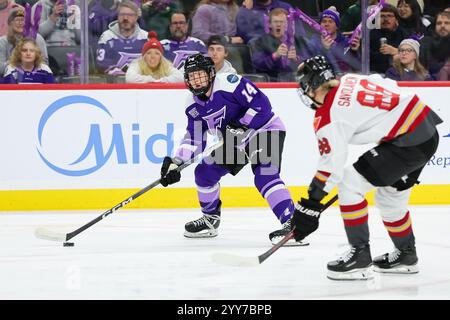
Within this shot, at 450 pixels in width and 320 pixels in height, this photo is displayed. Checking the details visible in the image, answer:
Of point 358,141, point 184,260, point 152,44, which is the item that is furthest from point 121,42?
point 358,141

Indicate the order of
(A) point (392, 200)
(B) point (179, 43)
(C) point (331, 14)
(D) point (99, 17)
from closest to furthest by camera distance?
1. (A) point (392, 200)
2. (D) point (99, 17)
3. (B) point (179, 43)
4. (C) point (331, 14)

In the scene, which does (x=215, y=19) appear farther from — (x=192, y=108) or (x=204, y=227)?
(x=204, y=227)

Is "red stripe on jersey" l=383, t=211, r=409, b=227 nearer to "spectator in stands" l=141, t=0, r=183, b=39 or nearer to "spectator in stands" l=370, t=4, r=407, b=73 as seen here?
"spectator in stands" l=370, t=4, r=407, b=73

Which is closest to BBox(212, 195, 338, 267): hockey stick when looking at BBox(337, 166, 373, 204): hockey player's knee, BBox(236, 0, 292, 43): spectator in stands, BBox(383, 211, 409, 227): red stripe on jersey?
BBox(337, 166, 373, 204): hockey player's knee

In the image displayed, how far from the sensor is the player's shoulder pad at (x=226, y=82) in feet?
15.3

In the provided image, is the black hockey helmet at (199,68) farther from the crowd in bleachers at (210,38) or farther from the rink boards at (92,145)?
the crowd in bleachers at (210,38)

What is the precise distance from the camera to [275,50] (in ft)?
20.5

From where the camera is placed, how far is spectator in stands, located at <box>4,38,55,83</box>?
6.02 meters

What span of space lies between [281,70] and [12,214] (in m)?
2.13

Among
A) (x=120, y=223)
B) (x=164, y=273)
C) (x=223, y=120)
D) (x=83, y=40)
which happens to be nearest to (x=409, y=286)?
(x=164, y=273)

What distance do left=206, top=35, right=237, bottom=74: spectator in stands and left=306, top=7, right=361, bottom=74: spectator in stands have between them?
23.6 inches

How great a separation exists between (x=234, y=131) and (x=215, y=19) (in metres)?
1.67

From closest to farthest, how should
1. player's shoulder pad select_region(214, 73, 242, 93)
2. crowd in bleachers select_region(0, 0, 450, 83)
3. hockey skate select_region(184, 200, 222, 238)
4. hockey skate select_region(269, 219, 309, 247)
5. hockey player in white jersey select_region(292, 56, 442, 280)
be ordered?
A: 1. hockey player in white jersey select_region(292, 56, 442, 280)
2. hockey skate select_region(269, 219, 309, 247)
3. player's shoulder pad select_region(214, 73, 242, 93)
4. hockey skate select_region(184, 200, 222, 238)
5. crowd in bleachers select_region(0, 0, 450, 83)

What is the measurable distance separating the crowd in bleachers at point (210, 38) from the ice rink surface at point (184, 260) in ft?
3.40
